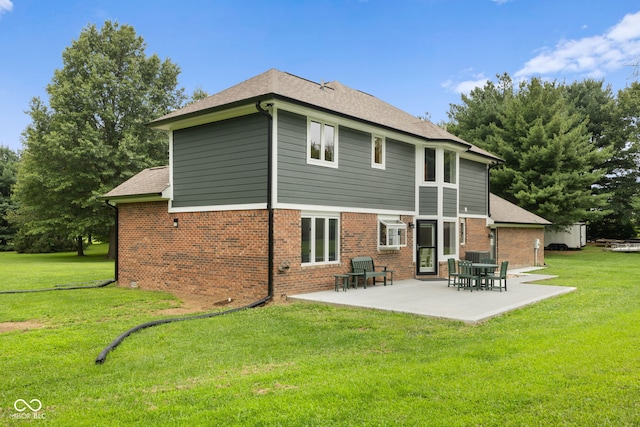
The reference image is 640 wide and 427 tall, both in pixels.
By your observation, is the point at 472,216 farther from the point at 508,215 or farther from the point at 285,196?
the point at 285,196

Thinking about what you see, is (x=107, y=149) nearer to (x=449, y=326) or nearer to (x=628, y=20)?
(x=449, y=326)

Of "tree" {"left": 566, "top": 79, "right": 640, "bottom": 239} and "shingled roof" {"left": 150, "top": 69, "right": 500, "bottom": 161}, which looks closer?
"shingled roof" {"left": 150, "top": 69, "right": 500, "bottom": 161}

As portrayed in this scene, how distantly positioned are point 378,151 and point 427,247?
13.2 feet

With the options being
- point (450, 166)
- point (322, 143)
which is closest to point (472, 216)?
point (450, 166)

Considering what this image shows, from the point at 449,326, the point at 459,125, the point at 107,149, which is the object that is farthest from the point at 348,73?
the point at 449,326

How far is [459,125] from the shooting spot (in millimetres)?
36969

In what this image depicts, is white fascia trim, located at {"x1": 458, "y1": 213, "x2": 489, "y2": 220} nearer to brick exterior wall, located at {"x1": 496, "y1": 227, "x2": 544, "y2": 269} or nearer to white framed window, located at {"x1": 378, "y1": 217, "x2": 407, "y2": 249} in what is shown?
brick exterior wall, located at {"x1": 496, "y1": 227, "x2": 544, "y2": 269}

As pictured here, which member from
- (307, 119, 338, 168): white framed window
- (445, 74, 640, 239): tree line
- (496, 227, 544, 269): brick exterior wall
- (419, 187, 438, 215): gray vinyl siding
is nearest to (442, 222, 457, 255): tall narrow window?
(419, 187, 438, 215): gray vinyl siding

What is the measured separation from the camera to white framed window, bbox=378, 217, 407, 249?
46.0ft

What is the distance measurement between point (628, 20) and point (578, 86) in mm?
36548

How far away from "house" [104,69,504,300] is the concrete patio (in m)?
1.12

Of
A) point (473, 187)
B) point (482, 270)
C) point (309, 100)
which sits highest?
point (309, 100)

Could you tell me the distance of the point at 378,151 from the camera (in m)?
14.1

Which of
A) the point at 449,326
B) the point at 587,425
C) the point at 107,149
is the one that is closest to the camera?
the point at 587,425
